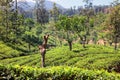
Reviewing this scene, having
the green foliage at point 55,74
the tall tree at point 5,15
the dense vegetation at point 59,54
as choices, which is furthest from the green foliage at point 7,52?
the green foliage at point 55,74

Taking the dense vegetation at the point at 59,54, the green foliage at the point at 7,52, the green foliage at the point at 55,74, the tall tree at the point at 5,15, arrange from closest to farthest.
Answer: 1. the green foliage at the point at 55,74
2. the dense vegetation at the point at 59,54
3. the green foliage at the point at 7,52
4. the tall tree at the point at 5,15

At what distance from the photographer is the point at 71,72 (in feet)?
47.8

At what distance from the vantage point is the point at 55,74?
1477 cm

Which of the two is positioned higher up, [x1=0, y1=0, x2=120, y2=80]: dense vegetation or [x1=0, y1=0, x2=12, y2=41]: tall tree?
[x1=0, y1=0, x2=12, y2=41]: tall tree

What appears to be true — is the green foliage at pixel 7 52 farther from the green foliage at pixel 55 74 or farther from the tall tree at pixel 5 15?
the green foliage at pixel 55 74

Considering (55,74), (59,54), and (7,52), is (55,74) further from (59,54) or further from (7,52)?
(7,52)

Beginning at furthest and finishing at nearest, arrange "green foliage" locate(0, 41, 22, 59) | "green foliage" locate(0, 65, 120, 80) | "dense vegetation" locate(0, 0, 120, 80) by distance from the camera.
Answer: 1. "green foliage" locate(0, 41, 22, 59)
2. "dense vegetation" locate(0, 0, 120, 80)
3. "green foliage" locate(0, 65, 120, 80)

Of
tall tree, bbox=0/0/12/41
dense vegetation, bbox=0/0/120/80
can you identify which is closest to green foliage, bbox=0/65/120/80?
dense vegetation, bbox=0/0/120/80

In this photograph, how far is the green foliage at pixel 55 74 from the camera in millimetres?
14070

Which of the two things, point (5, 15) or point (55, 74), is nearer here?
point (55, 74)

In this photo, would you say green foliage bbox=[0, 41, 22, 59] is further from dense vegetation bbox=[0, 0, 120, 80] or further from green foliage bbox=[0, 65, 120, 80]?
green foliage bbox=[0, 65, 120, 80]

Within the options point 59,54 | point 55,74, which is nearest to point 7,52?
point 59,54

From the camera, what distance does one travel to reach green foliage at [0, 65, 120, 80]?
1407 cm

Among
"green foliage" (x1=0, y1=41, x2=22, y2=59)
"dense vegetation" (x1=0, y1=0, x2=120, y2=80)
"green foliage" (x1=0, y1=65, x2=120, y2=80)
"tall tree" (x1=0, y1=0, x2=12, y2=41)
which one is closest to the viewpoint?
"green foliage" (x1=0, y1=65, x2=120, y2=80)
